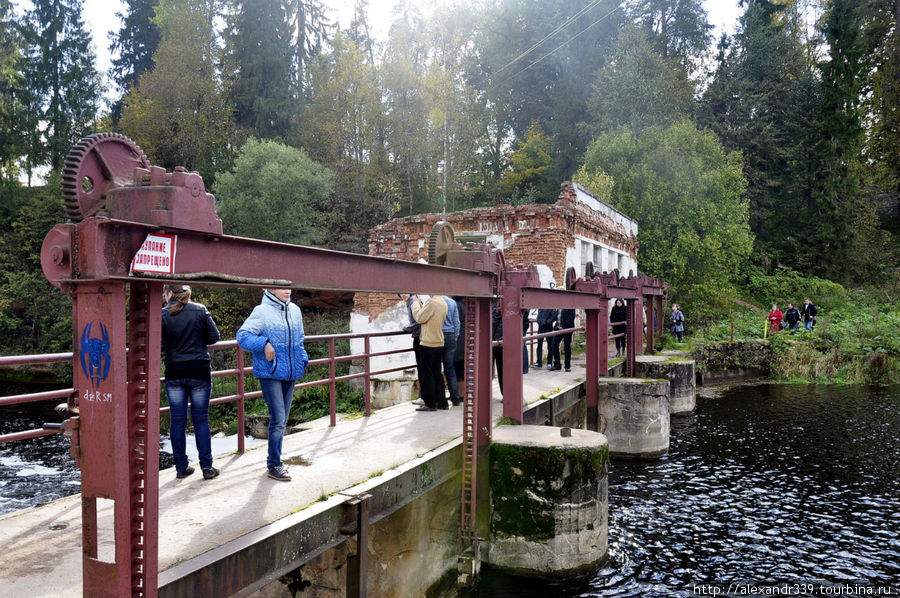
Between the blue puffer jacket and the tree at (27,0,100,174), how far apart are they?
3592 centimetres

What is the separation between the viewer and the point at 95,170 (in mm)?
2658

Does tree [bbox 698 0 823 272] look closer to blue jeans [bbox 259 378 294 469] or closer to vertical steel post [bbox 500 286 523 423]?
vertical steel post [bbox 500 286 523 423]

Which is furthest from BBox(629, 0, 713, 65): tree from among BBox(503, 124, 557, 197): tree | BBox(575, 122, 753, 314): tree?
BBox(575, 122, 753, 314): tree

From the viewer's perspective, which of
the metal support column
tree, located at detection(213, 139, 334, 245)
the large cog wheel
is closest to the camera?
the large cog wheel

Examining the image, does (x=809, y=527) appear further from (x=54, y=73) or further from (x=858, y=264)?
(x=54, y=73)

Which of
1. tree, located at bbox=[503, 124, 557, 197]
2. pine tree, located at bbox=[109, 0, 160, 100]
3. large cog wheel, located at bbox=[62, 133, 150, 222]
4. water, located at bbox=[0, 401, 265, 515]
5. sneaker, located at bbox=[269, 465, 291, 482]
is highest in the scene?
pine tree, located at bbox=[109, 0, 160, 100]

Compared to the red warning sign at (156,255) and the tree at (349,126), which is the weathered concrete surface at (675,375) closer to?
the red warning sign at (156,255)

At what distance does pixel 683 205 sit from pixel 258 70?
25.7 meters

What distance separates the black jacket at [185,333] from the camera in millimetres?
4984

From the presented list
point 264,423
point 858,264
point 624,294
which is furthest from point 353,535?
point 858,264

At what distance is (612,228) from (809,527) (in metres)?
15.0

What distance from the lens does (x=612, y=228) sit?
71.7ft

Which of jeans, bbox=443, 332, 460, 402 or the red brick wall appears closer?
jeans, bbox=443, 332, 460, 402

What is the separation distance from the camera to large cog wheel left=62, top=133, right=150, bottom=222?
2543 mm
